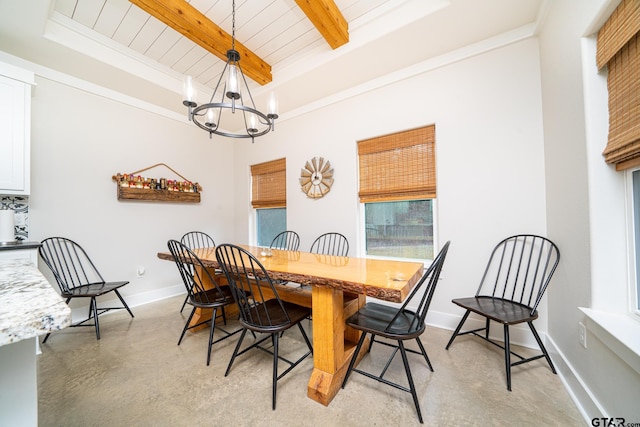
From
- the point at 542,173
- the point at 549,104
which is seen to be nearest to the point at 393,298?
the point at 542,173

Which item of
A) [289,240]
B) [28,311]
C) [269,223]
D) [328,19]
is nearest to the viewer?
[28,311]

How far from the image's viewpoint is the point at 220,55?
2447mm

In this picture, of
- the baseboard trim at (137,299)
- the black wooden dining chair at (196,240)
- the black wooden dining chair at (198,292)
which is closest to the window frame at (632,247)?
the black wooden dining chair at (198,292)

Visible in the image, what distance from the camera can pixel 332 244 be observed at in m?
3.00

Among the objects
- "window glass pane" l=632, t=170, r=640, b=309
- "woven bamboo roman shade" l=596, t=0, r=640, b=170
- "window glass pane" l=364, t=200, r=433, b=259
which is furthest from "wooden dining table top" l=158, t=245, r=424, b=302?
"woven bamboo roman shade" l=596, t=0, r=640, b=170

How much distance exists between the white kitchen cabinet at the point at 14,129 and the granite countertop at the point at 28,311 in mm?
2086

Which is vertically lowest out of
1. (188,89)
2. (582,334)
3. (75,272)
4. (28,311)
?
(582,334)

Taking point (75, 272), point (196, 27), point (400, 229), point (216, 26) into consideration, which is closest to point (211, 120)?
point (196, 27)

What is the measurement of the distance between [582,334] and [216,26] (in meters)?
3.59

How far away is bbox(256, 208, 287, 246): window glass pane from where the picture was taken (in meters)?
3.67

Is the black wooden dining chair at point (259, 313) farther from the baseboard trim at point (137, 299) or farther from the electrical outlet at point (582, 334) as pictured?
the baseboard trim at point (137, 299)

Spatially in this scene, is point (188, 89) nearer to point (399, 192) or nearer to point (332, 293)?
point (332, 293)

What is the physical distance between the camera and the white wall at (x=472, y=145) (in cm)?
199

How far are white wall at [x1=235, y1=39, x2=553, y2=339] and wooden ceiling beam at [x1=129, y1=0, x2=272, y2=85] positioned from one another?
126 cm
